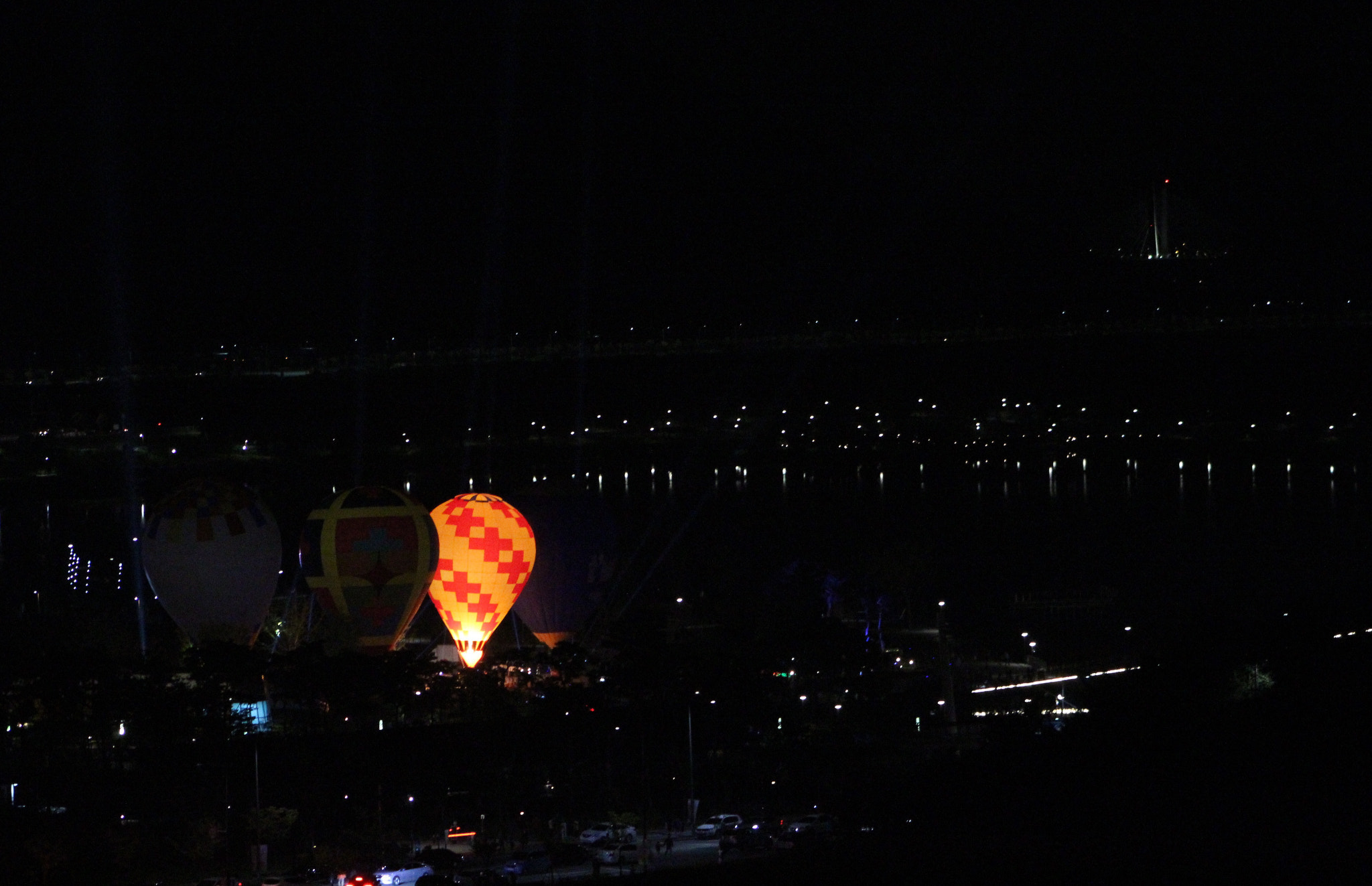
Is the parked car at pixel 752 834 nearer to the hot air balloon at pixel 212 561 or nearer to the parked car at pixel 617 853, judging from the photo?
the parked car at pixel 617 853

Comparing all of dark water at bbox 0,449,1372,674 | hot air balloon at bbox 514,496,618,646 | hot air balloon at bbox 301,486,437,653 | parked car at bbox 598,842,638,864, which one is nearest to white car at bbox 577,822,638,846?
parked car at bbox 598,842,638,864

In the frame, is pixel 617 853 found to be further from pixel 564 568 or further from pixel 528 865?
pixel 564 568

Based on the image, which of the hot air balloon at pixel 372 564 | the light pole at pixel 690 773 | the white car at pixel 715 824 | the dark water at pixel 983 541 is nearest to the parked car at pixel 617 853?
the white car at pixel 715 824

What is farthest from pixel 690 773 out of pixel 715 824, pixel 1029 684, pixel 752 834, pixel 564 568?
pixel 1029 684

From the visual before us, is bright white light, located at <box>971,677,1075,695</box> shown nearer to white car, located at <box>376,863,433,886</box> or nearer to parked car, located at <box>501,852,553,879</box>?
parked car, located at <box>501,852,553,879</box>

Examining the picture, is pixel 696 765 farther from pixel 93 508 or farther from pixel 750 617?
pixel 93 508
